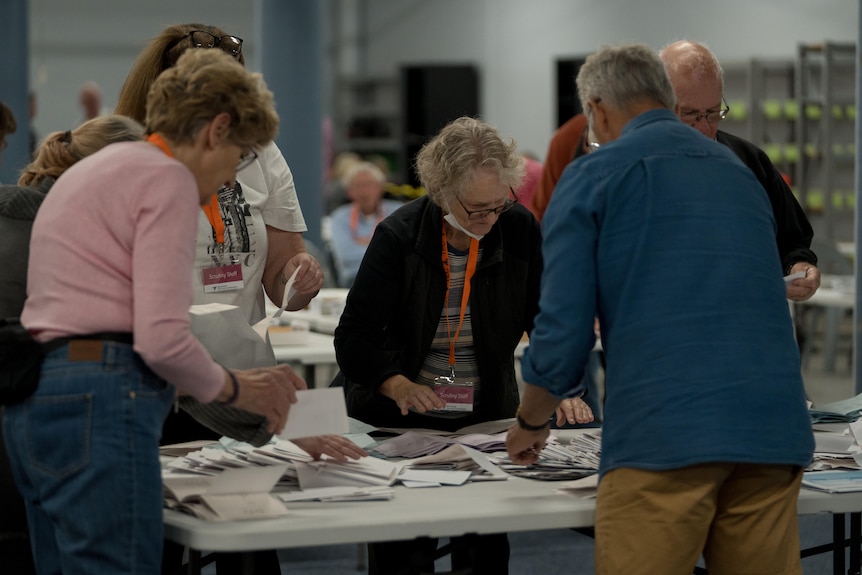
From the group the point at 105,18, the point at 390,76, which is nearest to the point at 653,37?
the point at 390,76

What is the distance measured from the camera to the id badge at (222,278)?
2.69 meters

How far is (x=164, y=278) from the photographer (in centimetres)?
178

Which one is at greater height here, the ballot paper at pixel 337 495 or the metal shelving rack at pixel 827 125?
the metal shelving rack at pixel 827 125

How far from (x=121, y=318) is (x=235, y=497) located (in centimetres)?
43

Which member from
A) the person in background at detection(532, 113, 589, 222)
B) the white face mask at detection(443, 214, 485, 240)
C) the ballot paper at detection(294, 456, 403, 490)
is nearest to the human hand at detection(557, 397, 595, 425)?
the white face mask at detection(443, 214, 485, 240)

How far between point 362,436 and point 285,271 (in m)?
0.45

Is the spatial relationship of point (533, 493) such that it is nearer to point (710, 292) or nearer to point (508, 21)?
point (710, 292)

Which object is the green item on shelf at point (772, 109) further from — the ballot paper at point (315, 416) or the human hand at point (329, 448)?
the ballot paper at point (315, 416)

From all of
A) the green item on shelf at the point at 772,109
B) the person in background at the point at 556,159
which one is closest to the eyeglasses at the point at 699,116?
the person in background at the point at 556,159

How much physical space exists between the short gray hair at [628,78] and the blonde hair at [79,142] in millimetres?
868

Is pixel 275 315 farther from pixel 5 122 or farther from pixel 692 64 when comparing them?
pixel 5 122

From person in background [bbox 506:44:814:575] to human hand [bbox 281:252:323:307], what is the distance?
2.92ft

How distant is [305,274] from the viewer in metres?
2.79

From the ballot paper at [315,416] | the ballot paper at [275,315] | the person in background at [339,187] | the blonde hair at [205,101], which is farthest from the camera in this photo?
the person in background at [339,187]
